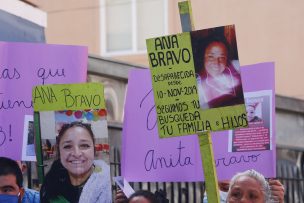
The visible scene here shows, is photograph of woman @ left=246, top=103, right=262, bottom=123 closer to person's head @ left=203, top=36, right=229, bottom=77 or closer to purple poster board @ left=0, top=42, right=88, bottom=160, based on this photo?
person's head @ left=203, top=36, right=229, bottom=77

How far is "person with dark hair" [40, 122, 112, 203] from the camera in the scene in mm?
5180

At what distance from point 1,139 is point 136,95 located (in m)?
0.93

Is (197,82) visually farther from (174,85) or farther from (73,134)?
(73,134)

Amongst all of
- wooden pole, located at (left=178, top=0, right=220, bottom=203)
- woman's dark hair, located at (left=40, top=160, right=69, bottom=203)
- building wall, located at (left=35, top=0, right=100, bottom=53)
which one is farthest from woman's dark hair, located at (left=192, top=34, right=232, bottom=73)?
building wall, located at (left=35, top=0, right=100, bottom=53)

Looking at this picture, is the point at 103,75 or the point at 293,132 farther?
the point at 293,132

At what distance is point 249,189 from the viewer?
17.0ft

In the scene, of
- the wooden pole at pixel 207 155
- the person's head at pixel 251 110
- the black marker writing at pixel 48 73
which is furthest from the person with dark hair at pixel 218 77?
the black marker writing at pixel 48 73

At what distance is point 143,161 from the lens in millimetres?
5836

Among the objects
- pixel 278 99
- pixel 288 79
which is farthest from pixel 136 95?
pixel 288 79

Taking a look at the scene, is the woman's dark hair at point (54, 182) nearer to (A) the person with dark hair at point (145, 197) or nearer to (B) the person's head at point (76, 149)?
(B) the person's head at point (76, 149)

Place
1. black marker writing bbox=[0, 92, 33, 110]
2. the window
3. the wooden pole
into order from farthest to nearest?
the window < black marker writing bbox=[0, 92, 33, 110] < the wooden pole

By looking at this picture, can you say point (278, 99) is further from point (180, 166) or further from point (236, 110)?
point (236, 110)

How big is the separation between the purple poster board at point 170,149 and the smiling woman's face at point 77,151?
0.60m

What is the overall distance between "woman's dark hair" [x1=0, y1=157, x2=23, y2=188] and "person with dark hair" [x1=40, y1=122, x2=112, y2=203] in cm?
14
